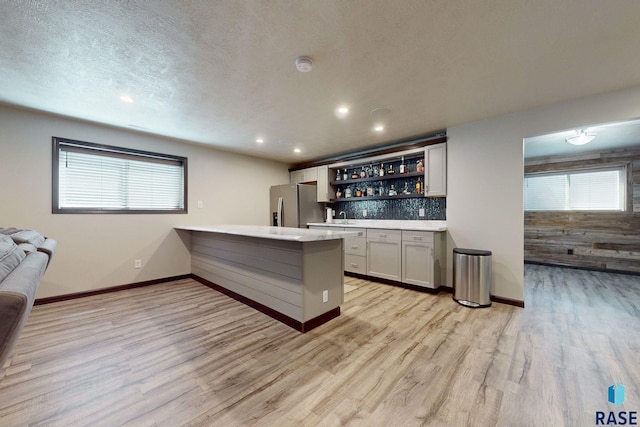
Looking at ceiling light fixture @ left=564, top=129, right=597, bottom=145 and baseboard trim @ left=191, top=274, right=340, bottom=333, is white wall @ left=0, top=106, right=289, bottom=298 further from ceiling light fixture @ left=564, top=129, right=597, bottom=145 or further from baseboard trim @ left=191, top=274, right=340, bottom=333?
ceiling light fixture @ left=564, top=129, right=597, bottom=145

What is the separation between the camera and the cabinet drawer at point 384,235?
3.76 meters

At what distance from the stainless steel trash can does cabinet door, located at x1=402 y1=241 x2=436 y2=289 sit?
1.17 feet

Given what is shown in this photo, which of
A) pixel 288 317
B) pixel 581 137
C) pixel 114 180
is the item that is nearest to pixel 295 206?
pixel 288 317

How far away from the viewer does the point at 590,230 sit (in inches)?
188

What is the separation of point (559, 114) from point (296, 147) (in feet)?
12.0

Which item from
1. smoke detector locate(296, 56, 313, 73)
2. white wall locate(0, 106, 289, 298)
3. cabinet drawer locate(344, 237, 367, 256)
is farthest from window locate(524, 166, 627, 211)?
white wall locate(0, 106, 289, 298)

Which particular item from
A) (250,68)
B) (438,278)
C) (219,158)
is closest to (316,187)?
(219,158)

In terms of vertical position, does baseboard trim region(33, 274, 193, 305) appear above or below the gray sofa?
below

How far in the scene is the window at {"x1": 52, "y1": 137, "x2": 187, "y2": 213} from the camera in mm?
3291

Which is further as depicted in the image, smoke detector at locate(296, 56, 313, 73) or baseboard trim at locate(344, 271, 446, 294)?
baseboard trim at locate(344, 271, 446, 294)

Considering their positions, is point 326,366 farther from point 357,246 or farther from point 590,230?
point 590,230

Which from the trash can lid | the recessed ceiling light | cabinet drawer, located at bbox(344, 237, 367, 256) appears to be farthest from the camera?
cabinet drawer, located at bbox(344, 237, 367, 256)

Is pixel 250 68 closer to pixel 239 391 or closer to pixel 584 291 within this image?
pixel 239 391

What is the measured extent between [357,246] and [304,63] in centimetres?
301
